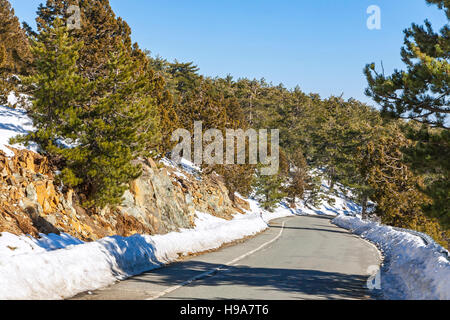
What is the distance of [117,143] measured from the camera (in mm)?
15391

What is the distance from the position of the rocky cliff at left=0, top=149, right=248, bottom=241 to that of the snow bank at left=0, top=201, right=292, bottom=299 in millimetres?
923

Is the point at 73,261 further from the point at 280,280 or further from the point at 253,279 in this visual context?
the point at 280,280

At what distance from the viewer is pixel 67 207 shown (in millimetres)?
15031

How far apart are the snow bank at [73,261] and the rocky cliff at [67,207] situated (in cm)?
92

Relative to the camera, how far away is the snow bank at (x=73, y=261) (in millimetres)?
6969

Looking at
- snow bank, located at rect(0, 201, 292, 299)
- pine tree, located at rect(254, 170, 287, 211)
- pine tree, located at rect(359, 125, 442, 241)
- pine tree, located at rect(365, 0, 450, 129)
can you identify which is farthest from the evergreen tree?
pine tree, located at rect(254, 170, 287, 211)

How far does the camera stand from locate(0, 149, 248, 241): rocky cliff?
12.7 meters

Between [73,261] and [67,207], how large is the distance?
7.07 meters

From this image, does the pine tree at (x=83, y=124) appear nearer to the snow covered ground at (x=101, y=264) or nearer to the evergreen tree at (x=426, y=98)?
the snow covered ground at (x=101, y=264)

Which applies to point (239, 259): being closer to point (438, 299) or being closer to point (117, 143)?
point (117, 143)

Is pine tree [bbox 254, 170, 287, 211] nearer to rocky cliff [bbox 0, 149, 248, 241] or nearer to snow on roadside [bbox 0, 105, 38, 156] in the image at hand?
rocky cliff [bbox 0, 149, 248, 241]
